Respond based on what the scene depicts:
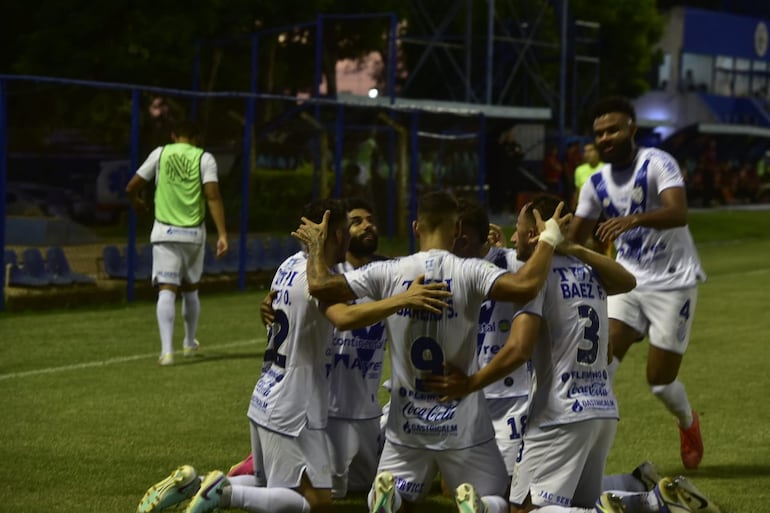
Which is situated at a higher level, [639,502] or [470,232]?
[470,232]

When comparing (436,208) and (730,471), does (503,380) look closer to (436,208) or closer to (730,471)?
(730,471)

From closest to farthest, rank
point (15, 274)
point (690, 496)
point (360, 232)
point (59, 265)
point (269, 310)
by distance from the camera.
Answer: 1. point (690, 496)
2. point (269, 310)
3. point (360, 232)
4. point (15, 274)
5. point (59, 265)

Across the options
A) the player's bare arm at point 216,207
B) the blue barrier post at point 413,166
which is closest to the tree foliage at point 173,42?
the blue barrier post at point 413,166

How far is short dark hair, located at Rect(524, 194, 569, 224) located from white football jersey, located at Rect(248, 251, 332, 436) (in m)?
1.09

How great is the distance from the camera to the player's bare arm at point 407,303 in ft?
20.0

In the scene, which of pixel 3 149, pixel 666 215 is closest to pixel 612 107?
pixel 666 215

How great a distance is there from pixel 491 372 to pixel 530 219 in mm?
881

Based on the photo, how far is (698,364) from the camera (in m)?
→ 13.9

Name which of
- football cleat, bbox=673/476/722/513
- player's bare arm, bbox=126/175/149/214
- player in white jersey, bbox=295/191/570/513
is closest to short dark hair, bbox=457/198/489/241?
player in white jersey, bbox=295/191/570/513

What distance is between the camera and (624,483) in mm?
7375

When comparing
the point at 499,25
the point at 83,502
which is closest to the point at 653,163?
the point at 83,502

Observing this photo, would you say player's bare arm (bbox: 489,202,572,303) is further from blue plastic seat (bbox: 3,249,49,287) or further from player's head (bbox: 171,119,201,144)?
blue plastic seat (bbox: 3,249,49,287)

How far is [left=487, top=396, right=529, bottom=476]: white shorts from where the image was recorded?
780cm

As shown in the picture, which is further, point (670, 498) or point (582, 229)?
point (582, 229)
